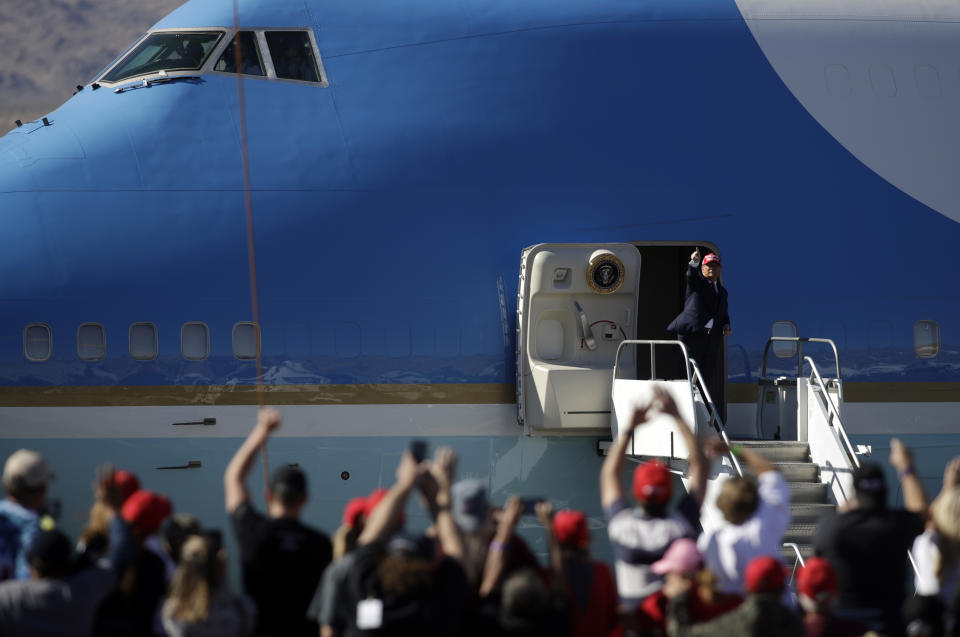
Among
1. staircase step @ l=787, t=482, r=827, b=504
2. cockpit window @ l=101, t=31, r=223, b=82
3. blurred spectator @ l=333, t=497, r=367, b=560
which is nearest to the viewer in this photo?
blurred spectator @ l=333, t=497, r=367, b=560

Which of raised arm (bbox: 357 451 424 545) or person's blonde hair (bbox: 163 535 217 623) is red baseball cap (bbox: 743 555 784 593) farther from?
person's blonde hair (bbox: 163 535 217 623)

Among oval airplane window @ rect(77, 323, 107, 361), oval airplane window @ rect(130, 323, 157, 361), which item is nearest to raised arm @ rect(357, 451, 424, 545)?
oval airplane window @ rect(130, 323, 157, 361)

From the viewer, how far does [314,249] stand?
10977 millimetres

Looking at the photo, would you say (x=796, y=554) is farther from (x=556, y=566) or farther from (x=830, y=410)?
(x=556, y=566)

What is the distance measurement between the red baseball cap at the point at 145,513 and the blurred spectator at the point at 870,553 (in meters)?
3.62

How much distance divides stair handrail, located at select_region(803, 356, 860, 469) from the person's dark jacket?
0.98 meters

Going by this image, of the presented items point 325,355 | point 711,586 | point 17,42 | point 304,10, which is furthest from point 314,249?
point 17,42

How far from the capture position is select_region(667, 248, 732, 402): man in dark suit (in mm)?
11031

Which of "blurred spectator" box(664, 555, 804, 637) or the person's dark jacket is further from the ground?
the person's dark jacket

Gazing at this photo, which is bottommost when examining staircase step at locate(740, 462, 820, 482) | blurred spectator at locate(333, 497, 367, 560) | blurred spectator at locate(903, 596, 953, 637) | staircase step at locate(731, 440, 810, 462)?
staircase step at locate(740, 462, 820, 482)

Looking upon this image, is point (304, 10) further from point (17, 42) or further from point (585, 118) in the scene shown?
point (17, 42)

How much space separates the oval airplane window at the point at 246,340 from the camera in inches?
425

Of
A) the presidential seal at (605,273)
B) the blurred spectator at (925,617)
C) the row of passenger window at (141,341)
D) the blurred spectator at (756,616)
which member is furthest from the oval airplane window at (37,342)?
the blurred spectator at (925,617)

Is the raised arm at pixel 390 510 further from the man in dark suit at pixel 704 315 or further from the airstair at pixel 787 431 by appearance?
the man in dark suit at pixel 704 315
